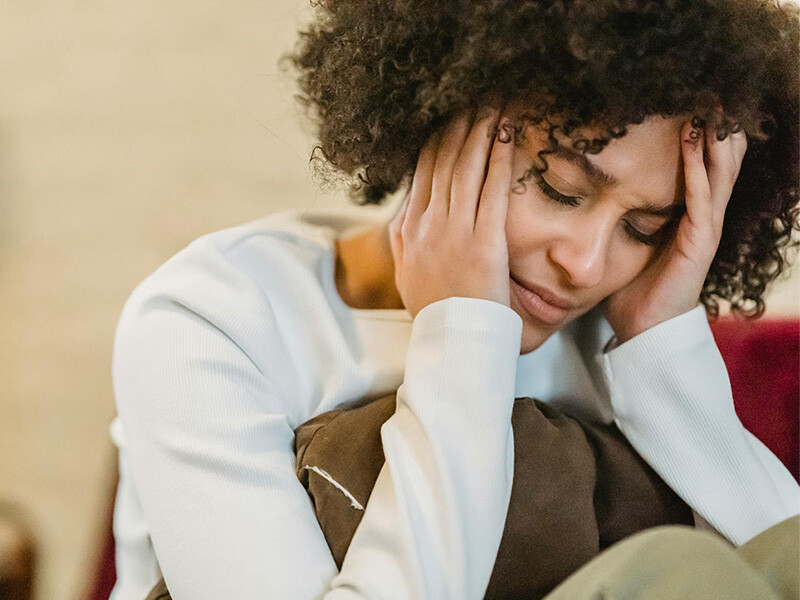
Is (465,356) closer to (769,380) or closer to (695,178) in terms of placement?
(695,178)

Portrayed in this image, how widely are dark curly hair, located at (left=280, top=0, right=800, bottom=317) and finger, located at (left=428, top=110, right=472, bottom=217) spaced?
0.01 m

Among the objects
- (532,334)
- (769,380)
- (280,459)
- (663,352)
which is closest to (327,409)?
(280,459)

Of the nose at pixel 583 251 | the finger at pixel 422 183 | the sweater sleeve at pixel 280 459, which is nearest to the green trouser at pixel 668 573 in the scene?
the sweater sleeve at pixel 280 459

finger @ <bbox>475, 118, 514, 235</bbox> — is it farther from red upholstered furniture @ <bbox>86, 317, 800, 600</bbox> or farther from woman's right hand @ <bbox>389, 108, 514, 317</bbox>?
red upholstered furniture @ <bbox>86, 317, 800, 600</bbox>

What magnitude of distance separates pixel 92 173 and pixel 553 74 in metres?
0.37

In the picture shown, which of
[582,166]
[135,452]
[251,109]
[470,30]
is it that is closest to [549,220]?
[582,166]

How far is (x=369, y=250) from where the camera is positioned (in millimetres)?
757

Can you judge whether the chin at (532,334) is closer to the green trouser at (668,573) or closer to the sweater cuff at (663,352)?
the sweater cuff at (663,352)

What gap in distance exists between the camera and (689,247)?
695mm

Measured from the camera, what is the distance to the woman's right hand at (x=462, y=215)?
624 mm

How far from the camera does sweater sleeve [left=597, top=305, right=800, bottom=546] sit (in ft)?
2.24

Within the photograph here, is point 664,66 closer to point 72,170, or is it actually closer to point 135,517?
point 72,170

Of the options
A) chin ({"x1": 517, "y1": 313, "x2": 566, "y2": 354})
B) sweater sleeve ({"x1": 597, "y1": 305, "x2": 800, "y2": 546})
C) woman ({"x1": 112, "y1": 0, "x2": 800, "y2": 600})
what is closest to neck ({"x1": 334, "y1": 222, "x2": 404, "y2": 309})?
woman ({"x1": 112, "y1": 0, "x2": 800, "y2": 600})

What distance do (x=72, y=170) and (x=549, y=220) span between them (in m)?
0.39
